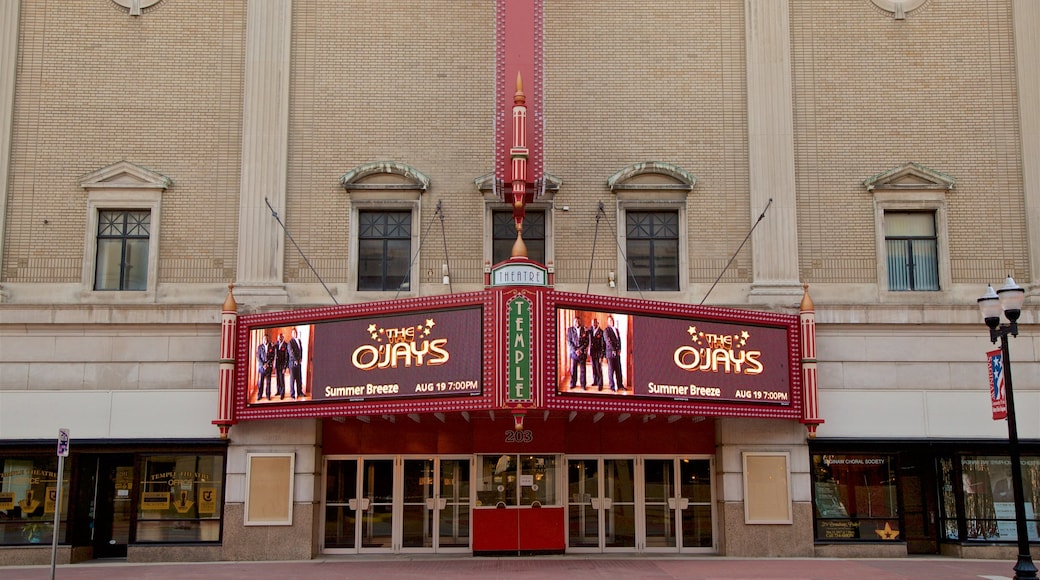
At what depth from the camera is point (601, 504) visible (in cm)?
2241

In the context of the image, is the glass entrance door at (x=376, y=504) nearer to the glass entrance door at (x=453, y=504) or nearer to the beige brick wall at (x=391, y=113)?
the glass entrance door at (x=453, y=504)

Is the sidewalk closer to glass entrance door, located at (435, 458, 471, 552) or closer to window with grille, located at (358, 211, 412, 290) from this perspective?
glass entrance door, located at (435, 458, 471, 552)

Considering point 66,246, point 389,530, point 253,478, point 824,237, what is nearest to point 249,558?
point 253,478

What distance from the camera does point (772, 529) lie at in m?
21.5

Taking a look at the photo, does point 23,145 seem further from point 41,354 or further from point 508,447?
point 508,447

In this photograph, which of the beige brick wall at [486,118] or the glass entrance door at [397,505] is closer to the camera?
the glass entrance door at [397,505]

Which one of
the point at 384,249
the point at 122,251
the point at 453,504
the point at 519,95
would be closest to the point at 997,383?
the point at 519,95

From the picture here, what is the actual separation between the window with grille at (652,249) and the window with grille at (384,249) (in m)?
5.06

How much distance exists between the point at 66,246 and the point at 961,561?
20646 millimetres

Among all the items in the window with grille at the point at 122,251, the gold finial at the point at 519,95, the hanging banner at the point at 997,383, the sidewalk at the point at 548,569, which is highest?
the gold finial at the point at 519,95

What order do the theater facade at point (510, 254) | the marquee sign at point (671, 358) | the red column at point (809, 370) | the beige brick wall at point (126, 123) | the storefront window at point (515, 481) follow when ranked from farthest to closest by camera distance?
the beige brick wall at point (126, 123), the storefront window at point (515, 481), the theater facade at point (510, 254), the red column at point (809, 370), the marquee sign at point (671, 358)

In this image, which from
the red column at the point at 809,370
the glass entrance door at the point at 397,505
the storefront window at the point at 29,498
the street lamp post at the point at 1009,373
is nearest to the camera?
the street lamp post at the point at 1009,373

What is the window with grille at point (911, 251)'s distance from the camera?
22750 mm

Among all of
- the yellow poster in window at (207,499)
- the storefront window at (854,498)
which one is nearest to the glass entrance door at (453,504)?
the yellow poster in window at (207,499)
